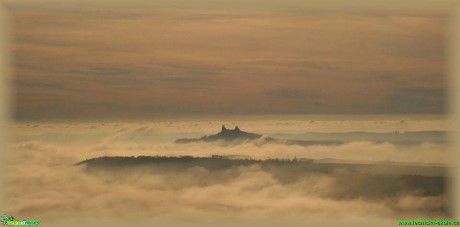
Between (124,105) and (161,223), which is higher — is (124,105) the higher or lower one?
the higher one

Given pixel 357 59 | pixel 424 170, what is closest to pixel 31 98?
pixel 357 59

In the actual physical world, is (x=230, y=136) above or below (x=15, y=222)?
above

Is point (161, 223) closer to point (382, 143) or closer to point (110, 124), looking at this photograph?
point (110, 124)

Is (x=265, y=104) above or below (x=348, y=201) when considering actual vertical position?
above

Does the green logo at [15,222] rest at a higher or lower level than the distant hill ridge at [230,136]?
lower

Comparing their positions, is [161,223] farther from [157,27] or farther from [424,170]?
[424,170]

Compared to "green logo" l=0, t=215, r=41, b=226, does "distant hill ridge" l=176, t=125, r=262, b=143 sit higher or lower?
higher

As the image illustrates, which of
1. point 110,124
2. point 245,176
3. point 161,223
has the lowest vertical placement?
point 161,223

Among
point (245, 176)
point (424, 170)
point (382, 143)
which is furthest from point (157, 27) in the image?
point (424, 170)

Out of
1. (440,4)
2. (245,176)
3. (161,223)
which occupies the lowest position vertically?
(161,223)
